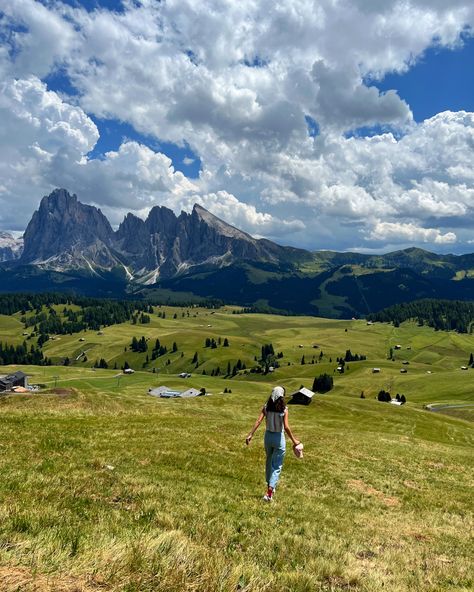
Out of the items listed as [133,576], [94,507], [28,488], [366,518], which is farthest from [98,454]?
[133,576]

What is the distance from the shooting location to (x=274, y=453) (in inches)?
689

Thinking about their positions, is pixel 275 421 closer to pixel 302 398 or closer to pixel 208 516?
pixel 208 516

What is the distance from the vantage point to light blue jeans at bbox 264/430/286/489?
17375mm

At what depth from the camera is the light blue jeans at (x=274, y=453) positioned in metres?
17.4

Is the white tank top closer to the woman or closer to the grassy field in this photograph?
the woman

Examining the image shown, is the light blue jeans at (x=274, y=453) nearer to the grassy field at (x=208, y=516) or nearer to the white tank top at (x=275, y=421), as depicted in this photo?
the white tank top at (x=275, y=421)

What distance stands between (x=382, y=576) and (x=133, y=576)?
6.30 meters

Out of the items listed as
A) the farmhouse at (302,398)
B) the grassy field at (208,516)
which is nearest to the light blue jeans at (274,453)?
the grassy field at (208,516)

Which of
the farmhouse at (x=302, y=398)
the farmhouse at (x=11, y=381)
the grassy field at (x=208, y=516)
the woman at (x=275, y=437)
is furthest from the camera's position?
the farmhouse at (x=11, y=381)

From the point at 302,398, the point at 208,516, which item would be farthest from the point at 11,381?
the point at 208,516

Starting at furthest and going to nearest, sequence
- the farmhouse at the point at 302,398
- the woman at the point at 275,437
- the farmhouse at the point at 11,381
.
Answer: the farmhouse at the point at 11,381
the farmhouse at the point at 302,398
the woman at the point at 275,437

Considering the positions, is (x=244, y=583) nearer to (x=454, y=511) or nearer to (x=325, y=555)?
(x=325, y=555)

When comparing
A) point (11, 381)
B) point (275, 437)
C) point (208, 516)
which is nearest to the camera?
point (208, 516)

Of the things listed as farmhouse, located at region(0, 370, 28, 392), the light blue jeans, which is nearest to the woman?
the light blue jeans
